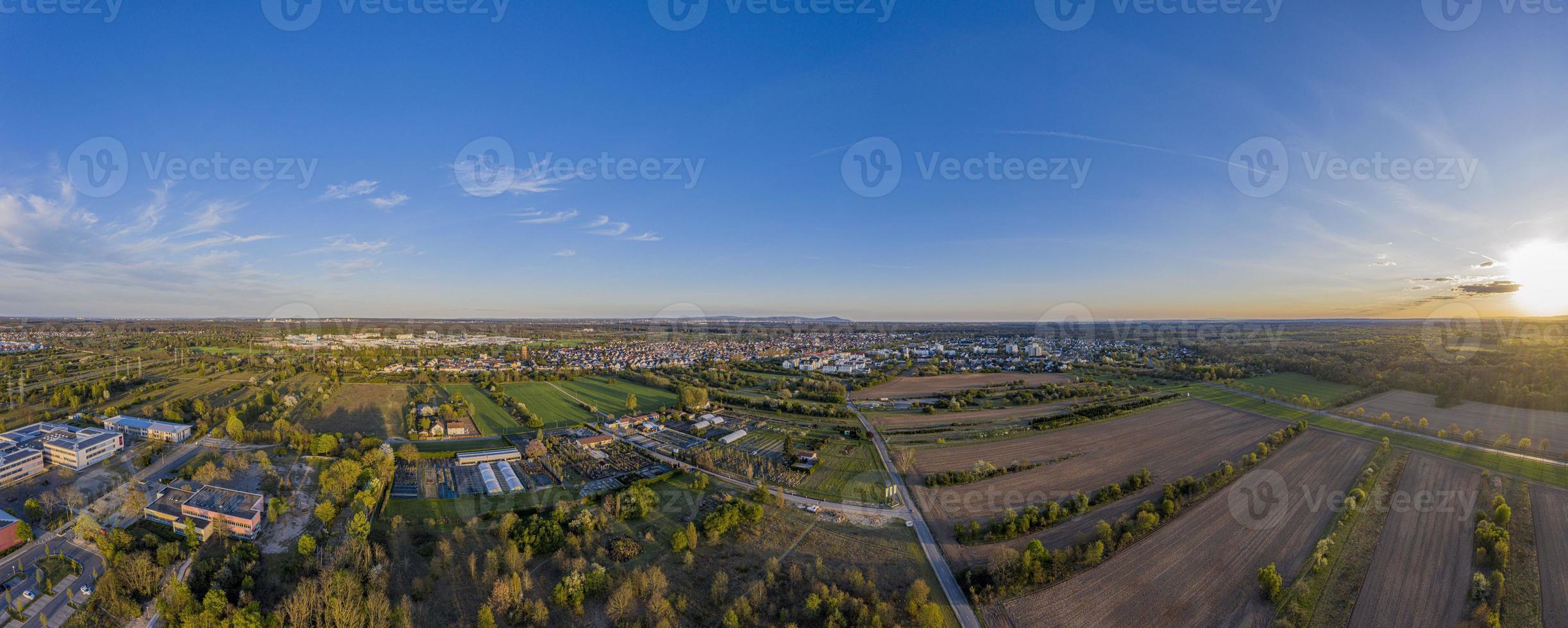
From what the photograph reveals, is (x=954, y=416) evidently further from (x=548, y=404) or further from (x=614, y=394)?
(x=548, y=404)

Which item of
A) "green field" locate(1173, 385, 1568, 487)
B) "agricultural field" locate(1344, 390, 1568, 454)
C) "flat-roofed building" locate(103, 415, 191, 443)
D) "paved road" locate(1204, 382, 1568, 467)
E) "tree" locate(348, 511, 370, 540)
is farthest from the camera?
"agricultural field" locate(1344, 390, 1568, 454)

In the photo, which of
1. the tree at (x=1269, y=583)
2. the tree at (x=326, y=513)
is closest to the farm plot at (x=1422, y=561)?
the tree at (x=1269, y=583)

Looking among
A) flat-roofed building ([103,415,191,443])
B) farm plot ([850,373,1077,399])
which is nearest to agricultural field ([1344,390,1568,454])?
farm plot ([850,373,1077,399])

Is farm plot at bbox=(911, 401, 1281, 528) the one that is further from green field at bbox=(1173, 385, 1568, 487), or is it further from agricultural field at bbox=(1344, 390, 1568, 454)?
agricultural field at bbox=(1344, 390, 1568, 454)

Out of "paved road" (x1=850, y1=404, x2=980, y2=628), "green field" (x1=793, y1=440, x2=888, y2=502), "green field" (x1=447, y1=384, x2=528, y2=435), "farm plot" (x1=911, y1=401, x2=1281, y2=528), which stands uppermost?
"green field" (x1=447, y1=384, x2=528, y2=435)

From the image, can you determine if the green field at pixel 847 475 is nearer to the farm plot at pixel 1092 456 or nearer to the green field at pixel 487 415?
the farm plot at pixel 1092 456
